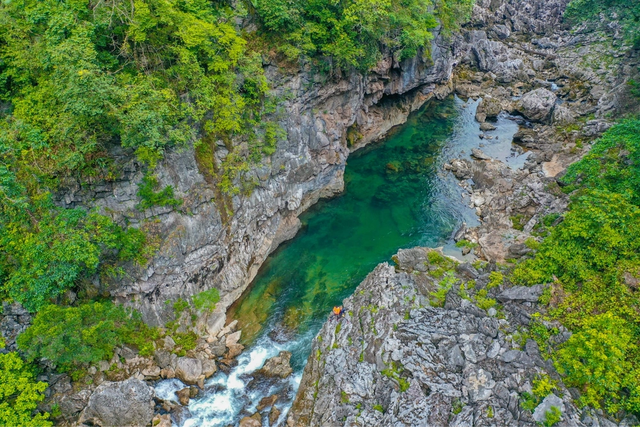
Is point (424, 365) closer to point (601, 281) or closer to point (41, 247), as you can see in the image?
point (601, 281)

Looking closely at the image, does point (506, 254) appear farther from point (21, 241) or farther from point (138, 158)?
point (21, 241)

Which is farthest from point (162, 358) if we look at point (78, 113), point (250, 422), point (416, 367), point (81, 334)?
point (416, 367)

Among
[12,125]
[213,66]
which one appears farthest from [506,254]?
[12,125]

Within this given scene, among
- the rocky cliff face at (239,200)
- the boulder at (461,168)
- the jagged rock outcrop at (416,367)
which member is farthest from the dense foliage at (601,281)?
the rocky cliff face at (239,200)

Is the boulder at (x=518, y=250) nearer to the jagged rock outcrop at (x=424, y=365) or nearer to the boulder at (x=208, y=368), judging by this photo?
the jagged rock outcrop at (x=424, y=365)

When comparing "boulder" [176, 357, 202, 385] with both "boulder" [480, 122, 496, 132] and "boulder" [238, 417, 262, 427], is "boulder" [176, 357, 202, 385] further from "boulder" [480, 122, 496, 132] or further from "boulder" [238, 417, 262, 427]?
"boulder" [480, 122, 496, 132]

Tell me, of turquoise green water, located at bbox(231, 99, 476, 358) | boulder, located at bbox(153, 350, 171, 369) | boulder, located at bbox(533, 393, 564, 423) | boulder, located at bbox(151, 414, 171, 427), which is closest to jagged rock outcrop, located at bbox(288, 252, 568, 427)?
boulder, located at bbox(533, 393, 564, 423)
